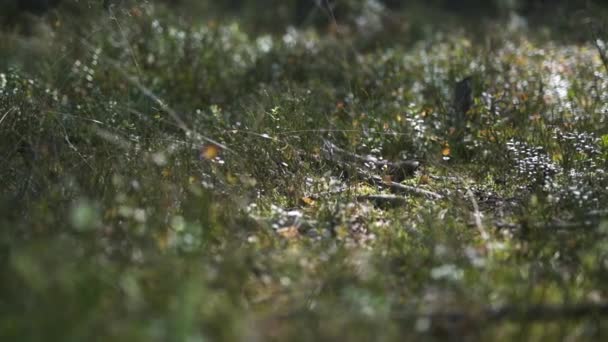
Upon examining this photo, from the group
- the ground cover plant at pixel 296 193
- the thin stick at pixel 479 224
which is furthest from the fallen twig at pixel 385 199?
the thin stick at pixel 479 224

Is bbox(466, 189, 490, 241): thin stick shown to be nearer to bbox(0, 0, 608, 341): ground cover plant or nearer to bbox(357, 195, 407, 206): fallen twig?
bbox(0, 0, 608, 341): ground cover plant

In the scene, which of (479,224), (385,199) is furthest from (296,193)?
(479,224)

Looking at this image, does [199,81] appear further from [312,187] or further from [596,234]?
[596,234]

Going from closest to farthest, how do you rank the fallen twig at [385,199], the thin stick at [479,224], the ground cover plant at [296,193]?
the ground cover plant at [296,193]
the thin stick at [479,224]
the fallen twig at [385,199]

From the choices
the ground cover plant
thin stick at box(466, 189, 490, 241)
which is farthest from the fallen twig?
thin stick at box(466, 189, 490, 241)

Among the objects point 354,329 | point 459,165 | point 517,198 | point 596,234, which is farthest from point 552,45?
point 354,329

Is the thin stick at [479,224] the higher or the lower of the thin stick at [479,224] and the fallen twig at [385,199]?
the lower

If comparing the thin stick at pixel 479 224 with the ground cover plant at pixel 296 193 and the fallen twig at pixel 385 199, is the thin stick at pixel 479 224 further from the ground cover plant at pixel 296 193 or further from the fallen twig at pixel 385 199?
the fallen twig at pixel 385 199

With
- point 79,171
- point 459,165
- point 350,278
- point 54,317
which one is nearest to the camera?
point 54,317
